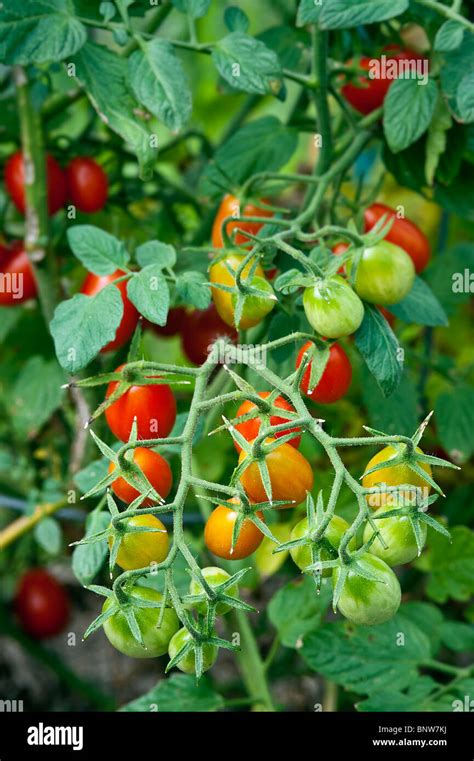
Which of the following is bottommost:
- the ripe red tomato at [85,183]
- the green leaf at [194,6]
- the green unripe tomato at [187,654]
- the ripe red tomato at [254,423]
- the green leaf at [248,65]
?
the green unripe tomato at [187,654]

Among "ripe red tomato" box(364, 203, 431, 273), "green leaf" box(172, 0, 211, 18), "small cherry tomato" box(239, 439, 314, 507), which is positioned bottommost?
"small cherry tomato" box(239, 439, 314, 507)

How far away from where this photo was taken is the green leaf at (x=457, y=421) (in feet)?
3.07

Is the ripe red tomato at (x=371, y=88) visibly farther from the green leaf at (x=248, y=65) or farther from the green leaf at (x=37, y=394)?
the green leaf at (x=37, y=394)

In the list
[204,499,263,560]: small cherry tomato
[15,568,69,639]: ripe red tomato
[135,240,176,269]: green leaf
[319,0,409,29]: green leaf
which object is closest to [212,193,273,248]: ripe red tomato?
[135,240,176,269]: green leaf

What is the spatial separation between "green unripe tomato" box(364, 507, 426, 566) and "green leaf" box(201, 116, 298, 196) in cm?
44

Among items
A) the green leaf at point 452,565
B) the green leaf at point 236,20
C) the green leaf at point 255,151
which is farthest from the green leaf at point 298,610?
the green leaf at point 236,20

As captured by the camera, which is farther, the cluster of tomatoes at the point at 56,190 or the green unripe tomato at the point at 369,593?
the cluster of tomatoes at the point at 56,190

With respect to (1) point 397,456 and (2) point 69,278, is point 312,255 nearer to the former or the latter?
(1) point 397,456

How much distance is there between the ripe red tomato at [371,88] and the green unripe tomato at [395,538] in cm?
48

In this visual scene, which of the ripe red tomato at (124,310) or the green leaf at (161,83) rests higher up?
the green leaf at (161,83)

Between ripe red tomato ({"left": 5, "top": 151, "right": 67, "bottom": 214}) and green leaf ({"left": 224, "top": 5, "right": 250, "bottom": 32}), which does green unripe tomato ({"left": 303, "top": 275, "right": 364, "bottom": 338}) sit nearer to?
green leaf ({"left": 224, "top": 5, "right": 250, "bottom": 32})

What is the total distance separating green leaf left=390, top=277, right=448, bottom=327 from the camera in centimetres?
73

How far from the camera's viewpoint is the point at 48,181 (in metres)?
0.95

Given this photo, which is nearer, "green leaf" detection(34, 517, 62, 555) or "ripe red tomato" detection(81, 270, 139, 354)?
"ripe red tomato" detection(81, 270, 139, 354)
